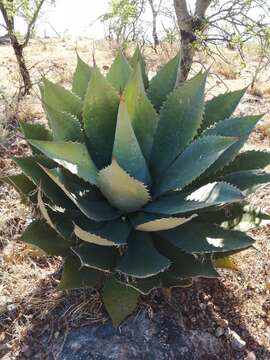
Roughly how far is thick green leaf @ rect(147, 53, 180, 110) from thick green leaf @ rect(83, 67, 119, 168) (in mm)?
250

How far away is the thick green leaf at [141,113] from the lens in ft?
5.96

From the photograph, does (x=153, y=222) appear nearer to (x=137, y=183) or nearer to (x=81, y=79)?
(x=137, y=183)

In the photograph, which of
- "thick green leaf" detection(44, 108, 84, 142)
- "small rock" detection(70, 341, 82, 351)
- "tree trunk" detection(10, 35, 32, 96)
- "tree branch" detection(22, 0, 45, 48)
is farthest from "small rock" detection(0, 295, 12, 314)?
"tree branch" detection(22, 0, 45, 48)

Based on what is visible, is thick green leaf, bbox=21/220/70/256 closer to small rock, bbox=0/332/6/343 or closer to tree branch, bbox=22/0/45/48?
small rock, bbox=0/332/6/343

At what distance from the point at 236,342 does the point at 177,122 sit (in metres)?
0.90

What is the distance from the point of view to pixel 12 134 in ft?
11.0

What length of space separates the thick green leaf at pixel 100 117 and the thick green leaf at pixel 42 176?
208mm

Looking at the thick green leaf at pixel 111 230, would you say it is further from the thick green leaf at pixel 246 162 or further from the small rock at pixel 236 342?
the small rock at pixel 236 342

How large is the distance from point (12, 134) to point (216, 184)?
203 centimetres

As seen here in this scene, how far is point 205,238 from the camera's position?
173 cm

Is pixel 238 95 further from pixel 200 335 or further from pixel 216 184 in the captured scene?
pixel 200 335

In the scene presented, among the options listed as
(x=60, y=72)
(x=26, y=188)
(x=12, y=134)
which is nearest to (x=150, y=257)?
(x=26, y=188)

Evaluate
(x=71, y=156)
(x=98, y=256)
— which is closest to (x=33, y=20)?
(x=71, y=156)

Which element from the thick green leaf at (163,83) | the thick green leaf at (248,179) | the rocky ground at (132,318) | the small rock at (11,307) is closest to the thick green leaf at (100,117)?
the thick green leaf at (163,83)
